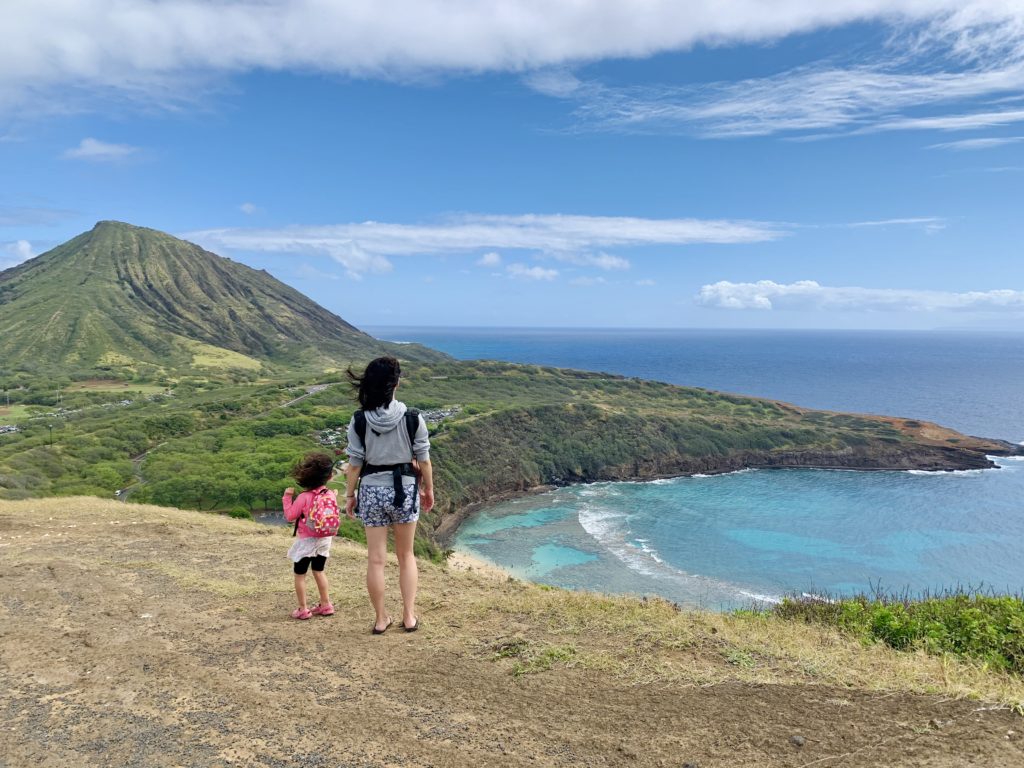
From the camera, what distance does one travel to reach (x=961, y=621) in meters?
8.25

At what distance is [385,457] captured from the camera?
6254 millimetres

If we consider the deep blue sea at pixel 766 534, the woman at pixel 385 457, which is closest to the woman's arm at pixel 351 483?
the woman at pixel 385 457

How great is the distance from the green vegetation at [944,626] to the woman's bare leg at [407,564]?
5.52 m

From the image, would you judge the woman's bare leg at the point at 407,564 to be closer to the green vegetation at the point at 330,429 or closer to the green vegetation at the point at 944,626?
the green vegetation at the point at 944,626

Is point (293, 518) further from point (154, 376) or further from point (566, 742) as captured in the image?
point (154, 376)

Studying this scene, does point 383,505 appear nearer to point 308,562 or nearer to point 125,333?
point 308,562

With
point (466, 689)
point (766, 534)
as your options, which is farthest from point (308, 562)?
point (766, 534)

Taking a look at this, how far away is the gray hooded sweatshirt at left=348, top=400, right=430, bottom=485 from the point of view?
6.16 m

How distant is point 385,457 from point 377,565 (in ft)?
4.32

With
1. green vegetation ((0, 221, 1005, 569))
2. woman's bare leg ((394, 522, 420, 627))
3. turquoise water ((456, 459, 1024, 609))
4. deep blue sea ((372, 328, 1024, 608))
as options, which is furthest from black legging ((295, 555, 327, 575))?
turquoise water ((456, 459, 1024, 609))

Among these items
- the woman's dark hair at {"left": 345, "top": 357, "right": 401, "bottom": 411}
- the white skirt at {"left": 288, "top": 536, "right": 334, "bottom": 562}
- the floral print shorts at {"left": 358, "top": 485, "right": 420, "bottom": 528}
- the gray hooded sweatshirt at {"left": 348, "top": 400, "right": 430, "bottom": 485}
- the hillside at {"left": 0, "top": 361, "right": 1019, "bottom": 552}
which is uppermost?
the woman's dark hair at {"left": 345, "top": 357, "right": 401, "bottom": 411}

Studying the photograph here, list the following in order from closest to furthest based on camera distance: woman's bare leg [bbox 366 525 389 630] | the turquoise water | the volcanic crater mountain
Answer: woman's bare leg [bbox 366 525 389 630] < the turquoise water < the volcanic crater mountain

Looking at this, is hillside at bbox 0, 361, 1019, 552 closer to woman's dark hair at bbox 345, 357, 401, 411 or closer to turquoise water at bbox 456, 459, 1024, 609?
turquoise water at bbox 456, 459, 1024, 609

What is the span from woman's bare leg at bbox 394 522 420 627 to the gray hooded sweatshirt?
1.98ft
